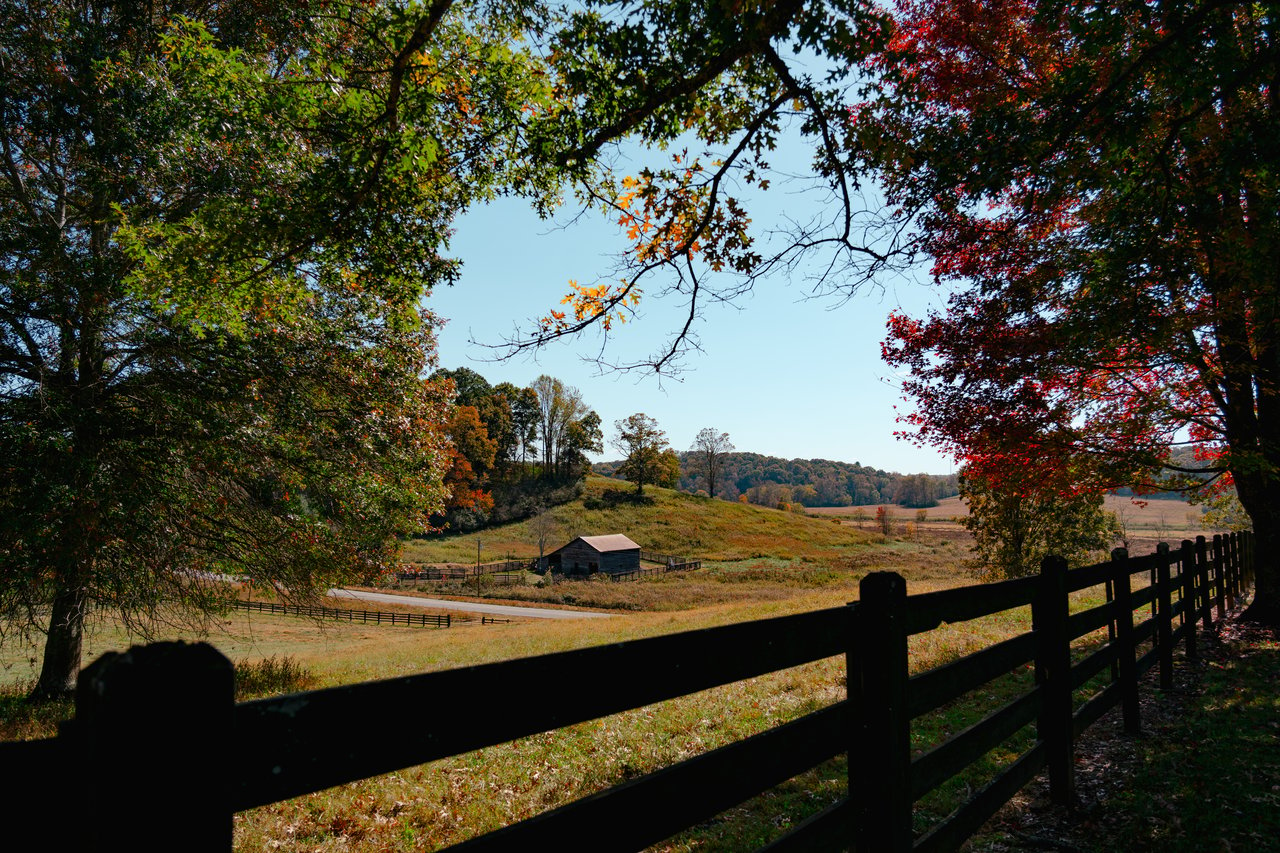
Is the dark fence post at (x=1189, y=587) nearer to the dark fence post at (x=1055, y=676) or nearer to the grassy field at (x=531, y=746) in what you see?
the grassy field at (x=531, y=746)

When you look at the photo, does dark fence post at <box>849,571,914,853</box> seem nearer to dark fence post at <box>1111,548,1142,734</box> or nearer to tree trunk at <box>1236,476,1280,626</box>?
dark fence post at <box>1111,548,1142,734</box>

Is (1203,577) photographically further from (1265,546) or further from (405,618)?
(405,618)

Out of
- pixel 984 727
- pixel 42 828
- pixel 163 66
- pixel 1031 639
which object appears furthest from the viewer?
pixel 163 66

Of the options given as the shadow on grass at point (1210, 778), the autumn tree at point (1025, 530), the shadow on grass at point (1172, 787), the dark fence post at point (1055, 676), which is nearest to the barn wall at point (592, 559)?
the autumn tree at point (1025, 530)

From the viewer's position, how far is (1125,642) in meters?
6.73

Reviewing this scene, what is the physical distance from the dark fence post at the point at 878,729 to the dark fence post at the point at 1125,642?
468 cm

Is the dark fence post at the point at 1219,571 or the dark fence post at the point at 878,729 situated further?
the dark fence post at the point at 1219,571

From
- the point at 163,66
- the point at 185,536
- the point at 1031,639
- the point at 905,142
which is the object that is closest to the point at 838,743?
the point at 1031,639

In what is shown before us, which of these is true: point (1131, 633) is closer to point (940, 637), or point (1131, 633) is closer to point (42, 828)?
point (940, 637)

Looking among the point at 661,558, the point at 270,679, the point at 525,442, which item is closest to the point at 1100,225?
the point at 270,679

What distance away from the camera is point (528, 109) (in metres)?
7.69

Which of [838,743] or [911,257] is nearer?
[838,743]

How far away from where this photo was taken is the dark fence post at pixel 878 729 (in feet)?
10.2

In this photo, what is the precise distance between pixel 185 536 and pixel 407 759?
41.1 feet
